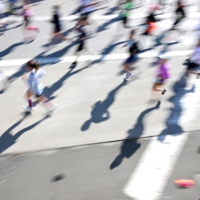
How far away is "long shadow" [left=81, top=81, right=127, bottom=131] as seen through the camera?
885 cm

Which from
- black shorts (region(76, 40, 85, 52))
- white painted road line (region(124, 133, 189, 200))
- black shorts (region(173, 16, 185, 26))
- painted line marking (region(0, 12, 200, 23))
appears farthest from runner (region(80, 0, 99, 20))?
white painted road line (region(124, 133, 189, 200))

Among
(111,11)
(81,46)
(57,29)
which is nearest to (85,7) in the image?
(111,11)

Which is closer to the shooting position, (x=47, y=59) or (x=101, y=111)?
(x=101, y=111)

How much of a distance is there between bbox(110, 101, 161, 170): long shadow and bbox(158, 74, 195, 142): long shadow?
22.4 inches

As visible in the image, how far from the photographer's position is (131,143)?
8.10 metres

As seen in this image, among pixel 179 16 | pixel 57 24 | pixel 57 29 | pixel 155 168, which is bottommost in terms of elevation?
pixel 155 168

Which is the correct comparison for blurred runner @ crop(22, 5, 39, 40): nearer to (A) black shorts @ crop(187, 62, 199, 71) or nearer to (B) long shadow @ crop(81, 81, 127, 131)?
(B) long shadow @ crop(81, 81, 127, 131)

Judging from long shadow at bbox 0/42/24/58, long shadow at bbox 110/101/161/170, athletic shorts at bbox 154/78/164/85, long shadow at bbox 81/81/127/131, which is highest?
long shadow at bbox 0/42/24/58

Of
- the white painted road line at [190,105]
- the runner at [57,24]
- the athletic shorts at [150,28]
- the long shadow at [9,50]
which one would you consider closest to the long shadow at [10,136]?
the white painted road line at [190,105]

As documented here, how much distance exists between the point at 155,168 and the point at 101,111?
2.52 m

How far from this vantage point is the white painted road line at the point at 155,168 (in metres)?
6.79

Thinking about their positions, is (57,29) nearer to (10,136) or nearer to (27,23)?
(27,23)

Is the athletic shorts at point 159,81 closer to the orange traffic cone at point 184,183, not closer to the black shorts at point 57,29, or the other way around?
the orange traffic cone at point 184,183

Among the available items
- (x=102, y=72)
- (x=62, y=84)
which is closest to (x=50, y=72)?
(x=62, y=84)
